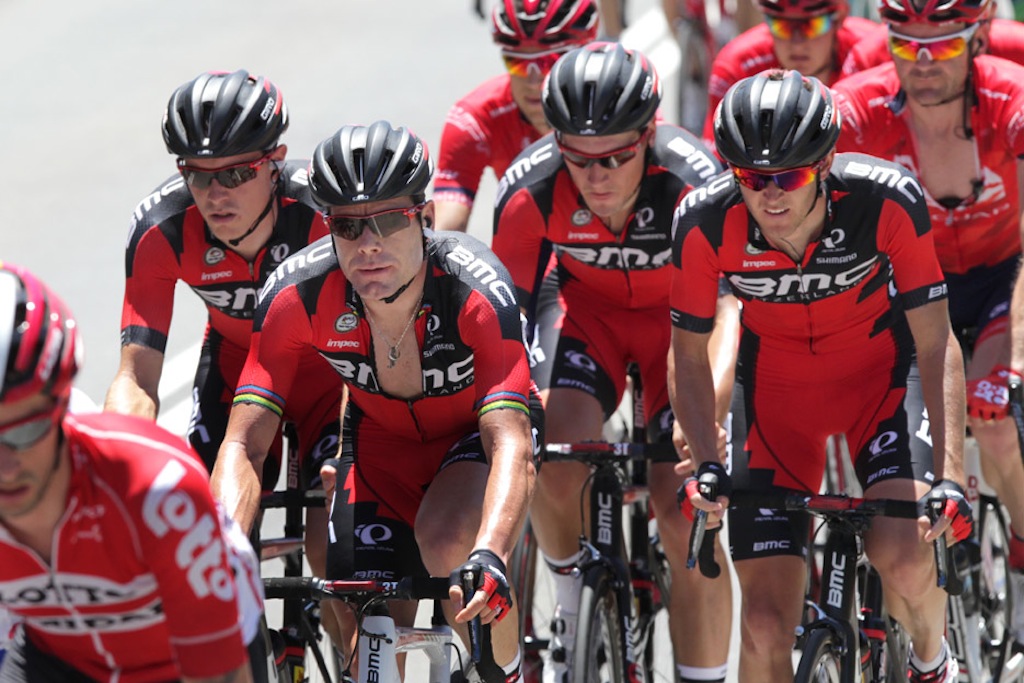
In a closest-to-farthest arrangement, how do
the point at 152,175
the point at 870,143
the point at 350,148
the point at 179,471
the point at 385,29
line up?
the point at 179,471
the point at 350,148
the point at 870,143
the point at 152,175
the point at 385,29

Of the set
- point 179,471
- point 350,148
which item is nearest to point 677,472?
point 350,148

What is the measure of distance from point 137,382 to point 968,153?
10.5 ft

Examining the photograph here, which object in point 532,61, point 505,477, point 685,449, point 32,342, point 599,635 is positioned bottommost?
point 599,635

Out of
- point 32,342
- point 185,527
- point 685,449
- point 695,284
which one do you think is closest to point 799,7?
point 695,284

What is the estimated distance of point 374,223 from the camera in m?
4.52

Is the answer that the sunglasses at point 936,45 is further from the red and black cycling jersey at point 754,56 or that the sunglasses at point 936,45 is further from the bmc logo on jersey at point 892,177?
the red and black cycling jersey at point 754,56

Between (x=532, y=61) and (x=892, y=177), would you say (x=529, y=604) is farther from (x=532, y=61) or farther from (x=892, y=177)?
(x=532, y=61)

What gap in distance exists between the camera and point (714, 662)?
5.79 meters

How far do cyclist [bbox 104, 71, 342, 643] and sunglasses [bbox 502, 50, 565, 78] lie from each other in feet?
5.91

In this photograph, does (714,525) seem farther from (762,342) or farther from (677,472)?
(762,342)

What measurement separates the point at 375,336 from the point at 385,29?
35.0 ft

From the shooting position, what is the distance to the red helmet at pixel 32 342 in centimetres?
304

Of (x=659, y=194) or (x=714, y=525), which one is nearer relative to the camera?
(x=714, y=525)

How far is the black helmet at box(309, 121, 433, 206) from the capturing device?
14.8 feet
